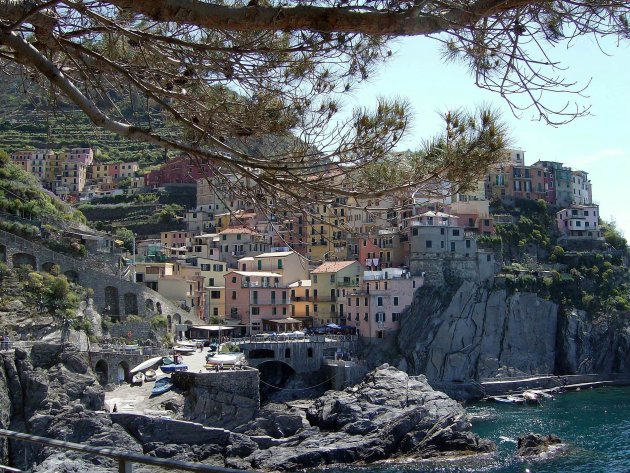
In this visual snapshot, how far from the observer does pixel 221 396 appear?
104 feet

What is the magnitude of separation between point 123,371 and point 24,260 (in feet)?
23.7

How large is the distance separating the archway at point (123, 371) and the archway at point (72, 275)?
5.99m

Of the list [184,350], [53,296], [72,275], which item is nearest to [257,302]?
[184,350]

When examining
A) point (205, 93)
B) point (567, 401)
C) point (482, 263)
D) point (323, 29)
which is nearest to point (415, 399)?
point (567, 401)

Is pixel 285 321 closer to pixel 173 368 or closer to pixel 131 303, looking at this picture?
pixel 131 303

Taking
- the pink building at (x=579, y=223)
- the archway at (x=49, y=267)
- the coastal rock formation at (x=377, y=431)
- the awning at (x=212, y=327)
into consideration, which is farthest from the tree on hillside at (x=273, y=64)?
the pink building at (x=579, y=223)

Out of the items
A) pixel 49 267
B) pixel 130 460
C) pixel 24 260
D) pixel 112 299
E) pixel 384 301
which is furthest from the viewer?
pixel 384 301

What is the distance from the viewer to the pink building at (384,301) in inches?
1784

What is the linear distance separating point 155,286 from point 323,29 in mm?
40447

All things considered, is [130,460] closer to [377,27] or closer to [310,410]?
[377,27]

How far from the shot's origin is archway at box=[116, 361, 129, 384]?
33.0m

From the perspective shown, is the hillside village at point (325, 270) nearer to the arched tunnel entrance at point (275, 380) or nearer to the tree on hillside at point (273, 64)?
the arched tunnel entrance at point (275, 380)

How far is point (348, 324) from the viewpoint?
47.4 meters

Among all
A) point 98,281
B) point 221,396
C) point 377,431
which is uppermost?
point 98,281
